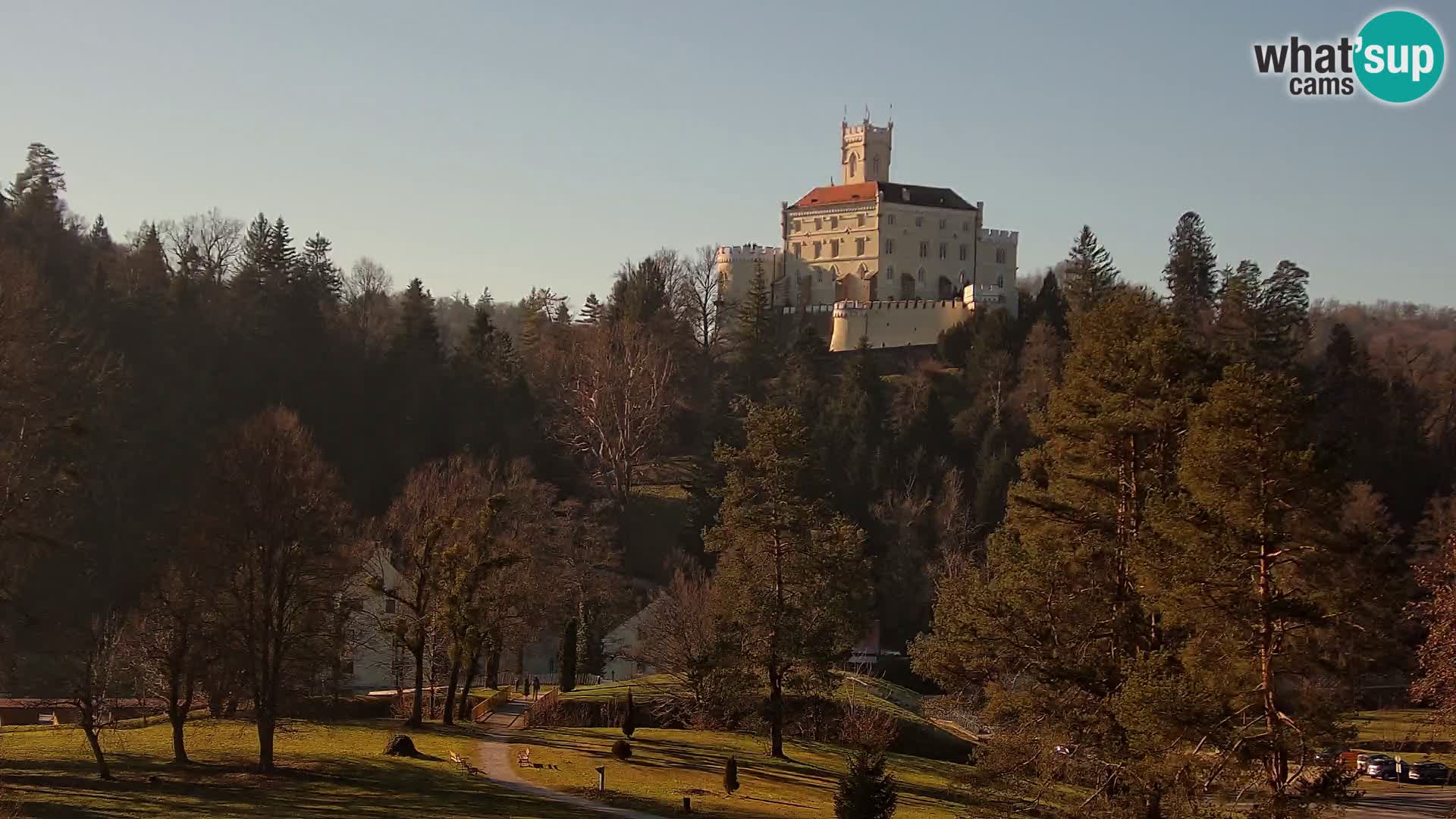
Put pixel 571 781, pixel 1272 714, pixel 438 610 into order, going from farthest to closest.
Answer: pixel 438 610, pixel 571 781, pixel 1272 714

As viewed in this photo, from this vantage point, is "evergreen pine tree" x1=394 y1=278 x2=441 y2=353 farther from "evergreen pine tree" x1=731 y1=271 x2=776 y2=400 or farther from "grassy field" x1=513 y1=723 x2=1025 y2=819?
"grassy field" x1=513 y1=723 x2=1025 y2=819

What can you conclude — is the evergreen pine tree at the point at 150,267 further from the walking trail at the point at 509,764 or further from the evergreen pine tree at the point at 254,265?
the walking trail at the point at 509,764

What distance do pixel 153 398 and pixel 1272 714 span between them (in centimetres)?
6492

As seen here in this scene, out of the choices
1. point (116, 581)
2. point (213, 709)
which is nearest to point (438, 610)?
point (213, 709)

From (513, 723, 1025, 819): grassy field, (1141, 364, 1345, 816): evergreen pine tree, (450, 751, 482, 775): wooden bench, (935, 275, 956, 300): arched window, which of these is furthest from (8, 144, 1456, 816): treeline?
(935, 275, 956, 300): arched window

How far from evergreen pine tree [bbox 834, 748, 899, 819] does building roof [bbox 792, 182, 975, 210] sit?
101 meters

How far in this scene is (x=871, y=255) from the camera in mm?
123750

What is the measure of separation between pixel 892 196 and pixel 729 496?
285 ft

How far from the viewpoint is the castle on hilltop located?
123188 millimetres

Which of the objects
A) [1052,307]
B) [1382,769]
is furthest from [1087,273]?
[1382,769]

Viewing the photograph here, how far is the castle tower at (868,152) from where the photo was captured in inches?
5231

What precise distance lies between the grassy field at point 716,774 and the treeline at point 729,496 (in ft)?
6.49

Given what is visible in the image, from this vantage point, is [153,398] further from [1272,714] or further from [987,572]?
[1272,714]

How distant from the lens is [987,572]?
1777 inches
